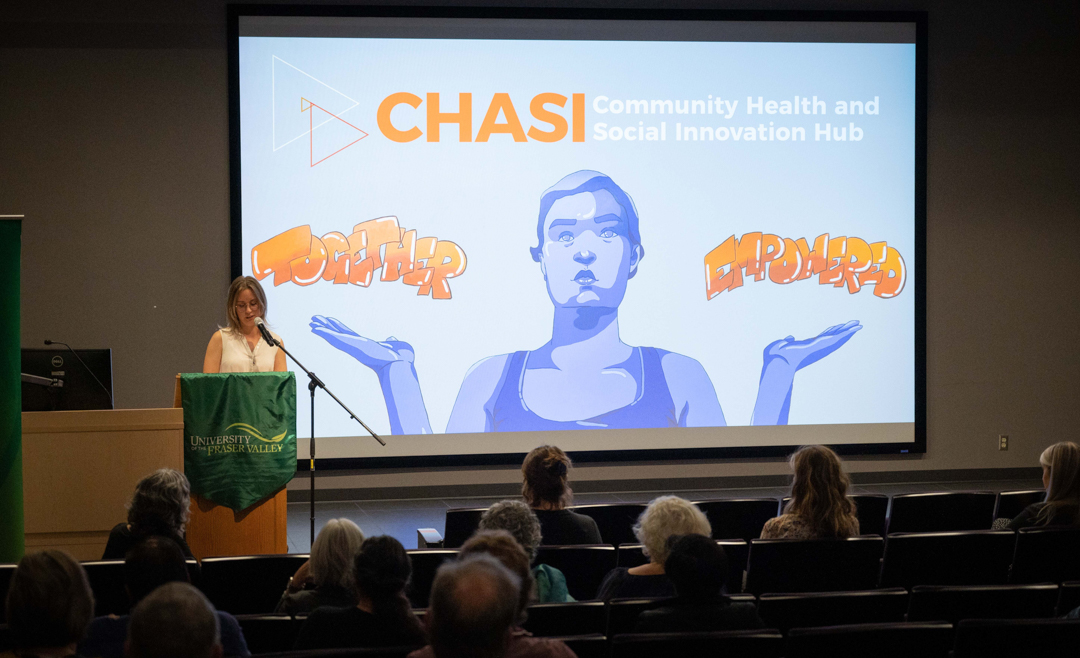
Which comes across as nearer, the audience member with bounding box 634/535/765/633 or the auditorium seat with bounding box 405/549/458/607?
the audience member with bounding box 634/535/765/633

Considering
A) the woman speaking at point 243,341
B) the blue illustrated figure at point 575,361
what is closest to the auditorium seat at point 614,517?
the woman speaking at point 243,341

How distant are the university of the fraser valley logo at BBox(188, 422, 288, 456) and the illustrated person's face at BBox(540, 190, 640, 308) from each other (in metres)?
3.28

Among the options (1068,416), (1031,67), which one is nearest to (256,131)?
(1031,67)

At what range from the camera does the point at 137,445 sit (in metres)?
3.98

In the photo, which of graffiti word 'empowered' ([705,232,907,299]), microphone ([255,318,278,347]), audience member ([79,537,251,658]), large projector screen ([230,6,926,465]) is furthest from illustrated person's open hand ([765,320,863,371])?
audience member ([79,537,251,658])

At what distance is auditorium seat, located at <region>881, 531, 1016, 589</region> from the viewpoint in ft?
10.8

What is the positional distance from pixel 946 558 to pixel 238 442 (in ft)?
9.50

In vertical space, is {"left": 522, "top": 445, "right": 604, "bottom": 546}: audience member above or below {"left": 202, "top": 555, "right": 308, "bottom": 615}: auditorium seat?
above

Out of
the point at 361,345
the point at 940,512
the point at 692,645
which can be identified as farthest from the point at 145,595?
the point at 361,345

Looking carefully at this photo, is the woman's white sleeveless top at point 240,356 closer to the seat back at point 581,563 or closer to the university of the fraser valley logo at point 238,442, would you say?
the university of the fraser valley logo at point 238,442

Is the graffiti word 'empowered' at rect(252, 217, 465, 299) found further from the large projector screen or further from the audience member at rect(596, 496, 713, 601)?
the audience member at rect(596, 496, 713, 601)

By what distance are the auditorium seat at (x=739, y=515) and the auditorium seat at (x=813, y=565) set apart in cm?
82

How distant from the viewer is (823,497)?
135 inches

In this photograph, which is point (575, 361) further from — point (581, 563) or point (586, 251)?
point (581, 563)
